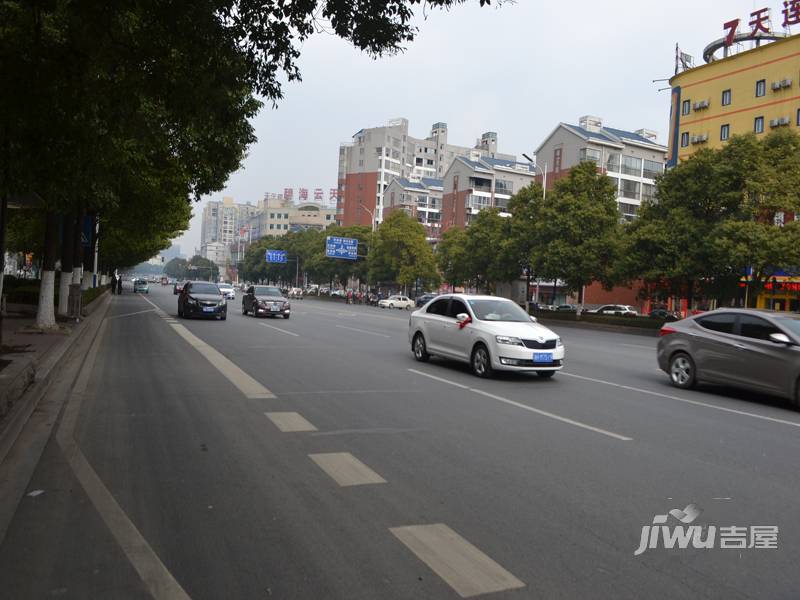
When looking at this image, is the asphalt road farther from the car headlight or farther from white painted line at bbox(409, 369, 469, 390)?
the car headlight

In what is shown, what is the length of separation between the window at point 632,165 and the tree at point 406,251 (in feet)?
76.8

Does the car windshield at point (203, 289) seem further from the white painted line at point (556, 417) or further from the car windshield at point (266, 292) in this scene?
the white painted line at point (556, 417)

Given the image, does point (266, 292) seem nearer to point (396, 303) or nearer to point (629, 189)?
point (396, 303)

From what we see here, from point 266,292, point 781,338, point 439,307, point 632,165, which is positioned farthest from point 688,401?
point 632,165

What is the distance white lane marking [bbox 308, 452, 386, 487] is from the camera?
5.34 metres

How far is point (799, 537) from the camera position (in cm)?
438

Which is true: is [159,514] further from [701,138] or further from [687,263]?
[701,138]

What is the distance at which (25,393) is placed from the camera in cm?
846

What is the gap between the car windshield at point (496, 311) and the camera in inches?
477

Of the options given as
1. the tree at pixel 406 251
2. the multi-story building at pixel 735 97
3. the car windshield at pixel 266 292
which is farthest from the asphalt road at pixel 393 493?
the tree at pixel 406 251

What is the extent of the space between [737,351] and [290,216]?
558 ft

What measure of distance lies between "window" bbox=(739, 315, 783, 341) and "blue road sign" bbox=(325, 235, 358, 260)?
2537 inches

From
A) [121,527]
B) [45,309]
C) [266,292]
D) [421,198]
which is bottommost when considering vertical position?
[121,527]

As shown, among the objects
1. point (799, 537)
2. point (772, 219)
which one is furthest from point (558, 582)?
point (772, 219)
